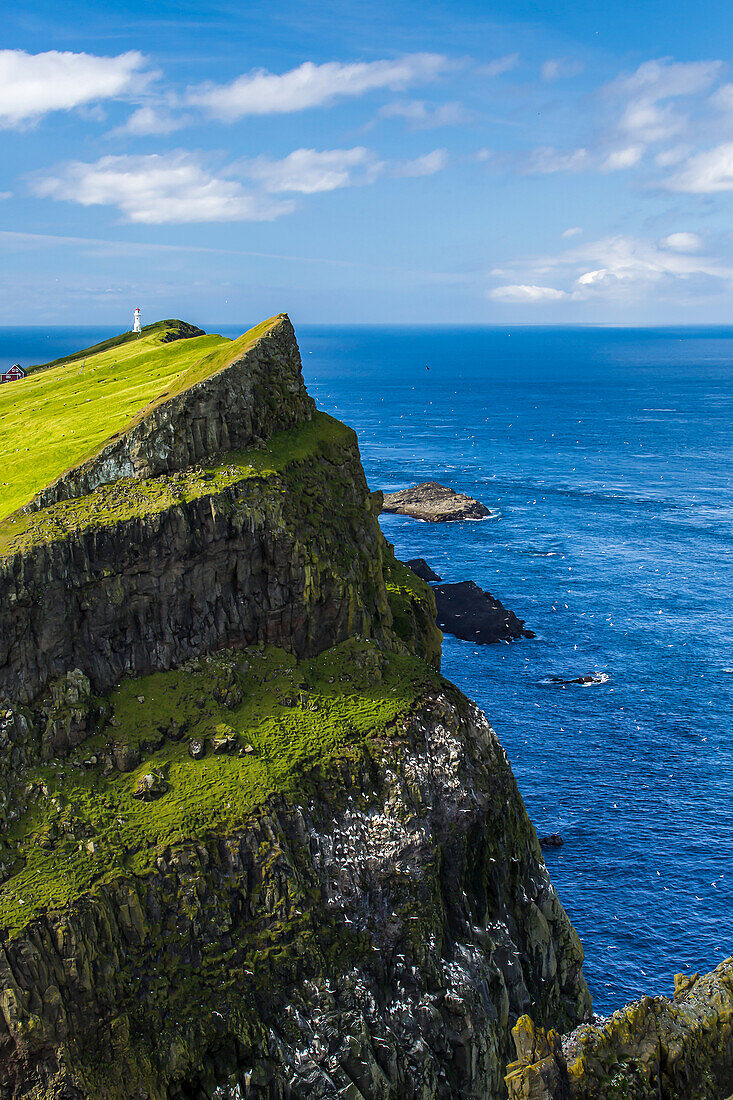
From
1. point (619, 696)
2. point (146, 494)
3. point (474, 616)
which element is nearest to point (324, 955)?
point (146, 494)

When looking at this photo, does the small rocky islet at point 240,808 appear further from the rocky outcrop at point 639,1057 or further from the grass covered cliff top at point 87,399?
the grass covered cliff top at point 87,399

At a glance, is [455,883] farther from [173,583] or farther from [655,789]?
[655,789]

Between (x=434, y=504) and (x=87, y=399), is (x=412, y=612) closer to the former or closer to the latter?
(x=87, y=399)

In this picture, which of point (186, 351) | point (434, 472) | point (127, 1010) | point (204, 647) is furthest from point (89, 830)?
point (434, 472)

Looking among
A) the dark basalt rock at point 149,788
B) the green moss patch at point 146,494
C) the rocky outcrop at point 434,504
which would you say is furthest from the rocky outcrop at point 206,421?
the rocky outcrop at point 434,504

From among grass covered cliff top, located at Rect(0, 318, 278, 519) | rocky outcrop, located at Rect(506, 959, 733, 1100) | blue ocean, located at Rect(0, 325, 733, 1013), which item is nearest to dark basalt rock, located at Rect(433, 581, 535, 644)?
blue ocean, located at Rect(0, 325, 733, 1013)

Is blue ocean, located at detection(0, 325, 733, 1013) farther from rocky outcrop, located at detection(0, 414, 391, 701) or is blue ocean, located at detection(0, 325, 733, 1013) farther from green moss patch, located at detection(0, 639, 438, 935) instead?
rocky outcrop, located at detection(0, 414, 391, 701)
